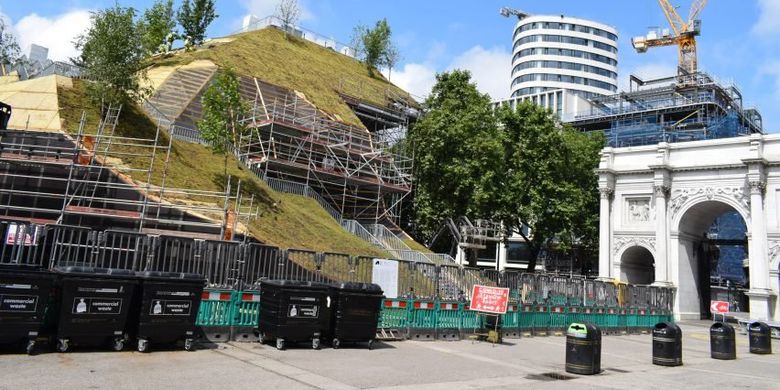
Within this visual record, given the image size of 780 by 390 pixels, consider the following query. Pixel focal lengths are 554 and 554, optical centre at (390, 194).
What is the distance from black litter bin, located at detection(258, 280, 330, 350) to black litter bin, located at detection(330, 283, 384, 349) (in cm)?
31

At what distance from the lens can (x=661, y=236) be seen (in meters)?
42.7

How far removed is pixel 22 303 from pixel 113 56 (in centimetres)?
2227

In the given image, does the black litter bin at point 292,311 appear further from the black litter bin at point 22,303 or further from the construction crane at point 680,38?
the construction crane at point 680,38

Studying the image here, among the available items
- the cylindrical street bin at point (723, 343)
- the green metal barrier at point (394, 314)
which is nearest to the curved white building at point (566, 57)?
the cylindrical street bin at point (723, 343)

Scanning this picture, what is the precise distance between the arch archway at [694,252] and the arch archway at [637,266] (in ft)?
Answer: 10.7

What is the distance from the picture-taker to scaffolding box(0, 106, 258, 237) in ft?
69.1

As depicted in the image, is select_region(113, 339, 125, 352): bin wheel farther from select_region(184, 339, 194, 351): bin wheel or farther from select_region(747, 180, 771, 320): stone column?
select_region(747, 180, 771, 320): stone column

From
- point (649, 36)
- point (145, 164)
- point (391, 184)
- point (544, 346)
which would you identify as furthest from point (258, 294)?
point (649, 36)

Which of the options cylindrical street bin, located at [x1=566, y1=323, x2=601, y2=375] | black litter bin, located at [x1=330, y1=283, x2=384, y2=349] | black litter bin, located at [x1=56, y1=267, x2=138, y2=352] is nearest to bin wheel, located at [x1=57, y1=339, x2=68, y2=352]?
black litter bin, located at [x1=56, y1=267, x2=138, y2=352]

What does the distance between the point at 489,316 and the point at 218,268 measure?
29.9ft

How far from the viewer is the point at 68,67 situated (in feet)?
117

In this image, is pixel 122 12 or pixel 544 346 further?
pixel 122 12

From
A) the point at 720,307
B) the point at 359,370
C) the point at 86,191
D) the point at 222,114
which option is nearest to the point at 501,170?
the point at 720,307

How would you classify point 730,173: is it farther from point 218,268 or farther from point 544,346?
point 218,268
